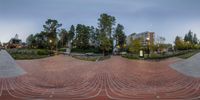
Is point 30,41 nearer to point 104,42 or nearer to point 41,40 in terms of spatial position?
point 41,40

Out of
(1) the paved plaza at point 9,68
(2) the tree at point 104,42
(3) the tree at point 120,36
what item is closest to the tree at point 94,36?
(2) the tree at point 104,42

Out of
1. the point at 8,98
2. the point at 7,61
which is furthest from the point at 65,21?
the point at 8,98

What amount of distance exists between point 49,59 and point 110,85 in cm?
722

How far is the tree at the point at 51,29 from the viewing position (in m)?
17.8

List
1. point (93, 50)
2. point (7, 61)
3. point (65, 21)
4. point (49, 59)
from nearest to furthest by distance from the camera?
point (7, 61)
point (49, 59)
point (65, 21)
point (93, 50)

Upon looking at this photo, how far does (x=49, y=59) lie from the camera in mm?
15633

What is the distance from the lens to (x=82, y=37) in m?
29.5

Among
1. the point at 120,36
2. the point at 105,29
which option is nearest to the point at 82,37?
the point at 105,29

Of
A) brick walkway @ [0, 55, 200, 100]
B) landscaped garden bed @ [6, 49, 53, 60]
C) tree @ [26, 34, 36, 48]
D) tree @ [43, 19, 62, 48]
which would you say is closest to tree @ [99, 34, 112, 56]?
tree @ [43, 19, 62, 48]

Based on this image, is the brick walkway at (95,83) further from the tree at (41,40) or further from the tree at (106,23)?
the tree at (106,23)

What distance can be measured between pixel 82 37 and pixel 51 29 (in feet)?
37.3

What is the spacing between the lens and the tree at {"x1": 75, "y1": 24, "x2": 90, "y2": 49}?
2713 centimetres

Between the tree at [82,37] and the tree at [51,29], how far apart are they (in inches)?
316

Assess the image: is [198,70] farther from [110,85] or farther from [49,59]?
[49,59]
